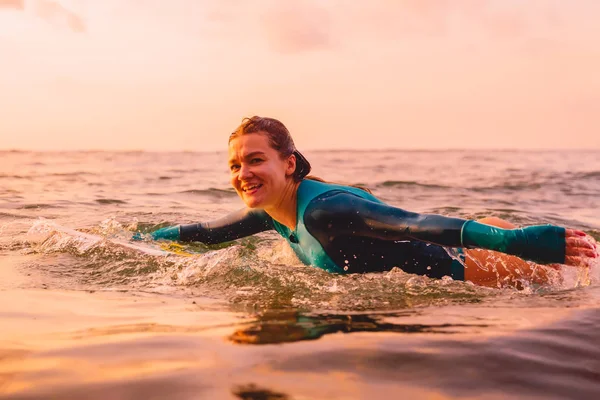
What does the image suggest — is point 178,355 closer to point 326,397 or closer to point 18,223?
point 326,397

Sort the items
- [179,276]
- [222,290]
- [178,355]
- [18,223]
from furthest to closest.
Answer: [18,223]
[179,276]
[222,290]
[178,355]

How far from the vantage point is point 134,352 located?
218cm

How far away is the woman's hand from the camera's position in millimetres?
3188

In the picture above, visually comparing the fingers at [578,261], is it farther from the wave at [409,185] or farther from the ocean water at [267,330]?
the wave at [409,185]

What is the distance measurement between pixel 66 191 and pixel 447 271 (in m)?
10.0

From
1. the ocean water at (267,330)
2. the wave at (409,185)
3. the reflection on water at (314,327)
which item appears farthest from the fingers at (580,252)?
the wave at (409,185)

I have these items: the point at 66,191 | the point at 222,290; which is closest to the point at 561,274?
the point at 222,290

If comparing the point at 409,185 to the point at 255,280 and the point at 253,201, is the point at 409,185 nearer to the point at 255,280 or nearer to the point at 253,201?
the point at 253,201

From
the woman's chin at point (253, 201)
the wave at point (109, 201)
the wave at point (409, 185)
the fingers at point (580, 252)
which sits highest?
the woman's chin at point (253, 201)

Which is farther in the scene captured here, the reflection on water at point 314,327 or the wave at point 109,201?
the wave at point 109,201

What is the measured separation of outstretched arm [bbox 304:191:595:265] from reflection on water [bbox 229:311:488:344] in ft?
2.36

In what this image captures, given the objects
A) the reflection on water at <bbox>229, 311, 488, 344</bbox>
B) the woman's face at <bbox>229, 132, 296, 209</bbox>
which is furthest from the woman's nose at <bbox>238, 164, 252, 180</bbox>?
the reflection on water at <bbox>229, 311, 488, 344</bbox>

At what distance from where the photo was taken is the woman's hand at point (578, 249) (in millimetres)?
3188

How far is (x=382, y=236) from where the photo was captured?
3.67 metres
